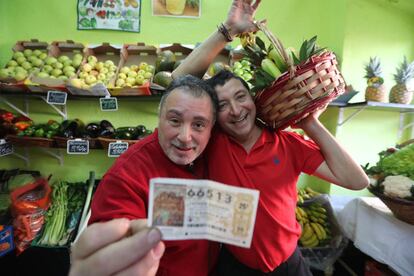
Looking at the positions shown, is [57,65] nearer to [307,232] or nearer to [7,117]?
[7,117]

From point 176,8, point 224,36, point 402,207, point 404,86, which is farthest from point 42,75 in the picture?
point 404,86

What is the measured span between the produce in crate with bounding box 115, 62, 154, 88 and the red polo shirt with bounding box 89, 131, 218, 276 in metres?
1.15

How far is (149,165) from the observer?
77 cm

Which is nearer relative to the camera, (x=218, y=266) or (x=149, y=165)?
(x=149, y=165)

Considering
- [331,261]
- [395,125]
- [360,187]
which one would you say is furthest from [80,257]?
[395,125]

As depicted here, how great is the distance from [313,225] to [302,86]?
1.48 metres

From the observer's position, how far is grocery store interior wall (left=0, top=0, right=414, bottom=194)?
6.66 feet

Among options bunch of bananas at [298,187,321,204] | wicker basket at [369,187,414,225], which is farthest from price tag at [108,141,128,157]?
wicker basket at [369,187,414,225]

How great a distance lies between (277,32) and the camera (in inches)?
89.0

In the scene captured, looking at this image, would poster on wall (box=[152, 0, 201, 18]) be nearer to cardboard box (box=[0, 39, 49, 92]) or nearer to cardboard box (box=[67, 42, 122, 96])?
cardboard box (box=[67, 42, 122, 96])

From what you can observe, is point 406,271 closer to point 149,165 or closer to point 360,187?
point 360,187

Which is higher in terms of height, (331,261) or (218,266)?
(218,266)

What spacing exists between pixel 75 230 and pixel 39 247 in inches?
9.7

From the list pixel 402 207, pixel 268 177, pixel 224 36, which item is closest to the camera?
pixel 268 177
